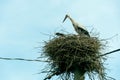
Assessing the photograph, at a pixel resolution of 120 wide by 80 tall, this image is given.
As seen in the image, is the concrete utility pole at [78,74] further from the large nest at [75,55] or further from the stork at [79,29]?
the stork at [79,29]

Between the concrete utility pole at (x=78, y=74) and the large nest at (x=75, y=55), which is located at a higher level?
the large nest at (x=75, y=55)

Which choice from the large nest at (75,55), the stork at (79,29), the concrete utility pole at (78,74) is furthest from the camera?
the stork at (79,29)

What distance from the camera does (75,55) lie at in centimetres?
757

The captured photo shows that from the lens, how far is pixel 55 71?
7.69m

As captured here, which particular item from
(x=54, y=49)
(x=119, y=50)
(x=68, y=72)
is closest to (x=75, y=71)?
(x=68, y=72)

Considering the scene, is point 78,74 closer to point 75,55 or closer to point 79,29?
point 75,55

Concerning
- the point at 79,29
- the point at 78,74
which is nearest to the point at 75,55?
the point at 78,74

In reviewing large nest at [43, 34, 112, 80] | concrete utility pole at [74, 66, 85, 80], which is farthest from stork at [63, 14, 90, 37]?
concrete utility pole at [74, 66, 85, 80]

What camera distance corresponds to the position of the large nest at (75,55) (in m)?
7.58

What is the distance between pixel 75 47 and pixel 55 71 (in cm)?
54

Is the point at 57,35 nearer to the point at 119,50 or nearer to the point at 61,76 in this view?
the point at 61,76

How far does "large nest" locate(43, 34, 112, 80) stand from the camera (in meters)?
7.58

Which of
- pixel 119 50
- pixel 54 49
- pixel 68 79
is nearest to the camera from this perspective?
pixel 119 50

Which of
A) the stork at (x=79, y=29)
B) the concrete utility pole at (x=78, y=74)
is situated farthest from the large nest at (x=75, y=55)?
the stork at (x=79, y=29)
